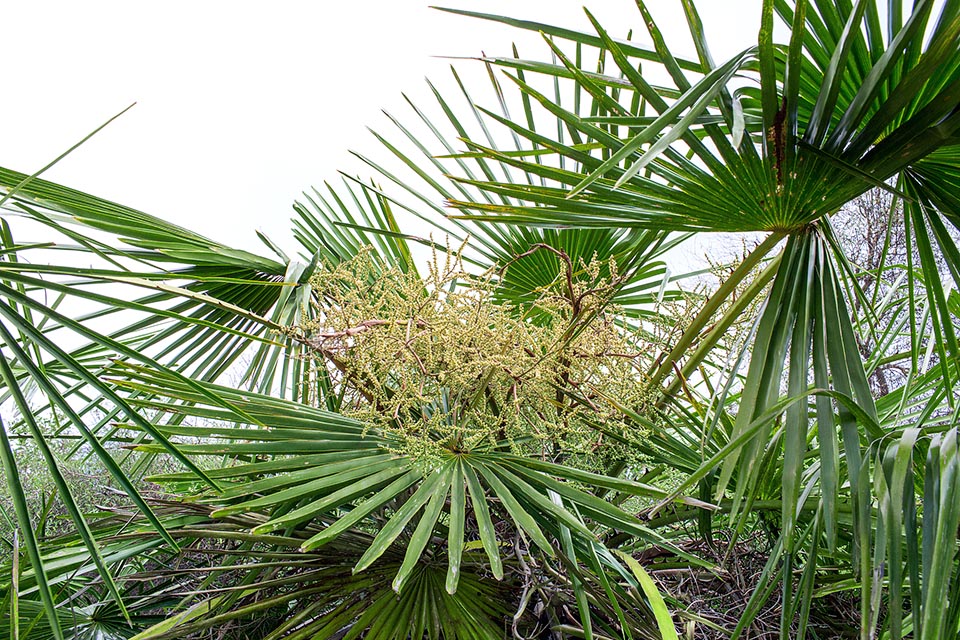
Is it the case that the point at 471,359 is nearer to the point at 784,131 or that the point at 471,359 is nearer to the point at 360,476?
the point at 360,476

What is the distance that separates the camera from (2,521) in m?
4.18

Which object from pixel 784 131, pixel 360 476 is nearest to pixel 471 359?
pixel 360 476

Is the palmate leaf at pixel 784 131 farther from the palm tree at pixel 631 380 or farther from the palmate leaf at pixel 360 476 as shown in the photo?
the palmate leaf at pixel 360 476

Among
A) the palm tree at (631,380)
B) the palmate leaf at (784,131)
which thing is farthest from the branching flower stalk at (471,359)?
the palmate leaf at (784,131)

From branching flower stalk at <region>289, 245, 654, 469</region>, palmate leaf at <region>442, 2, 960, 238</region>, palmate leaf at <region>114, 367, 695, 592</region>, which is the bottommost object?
palmate leaf at <region>114, 367, 695, 592</region>

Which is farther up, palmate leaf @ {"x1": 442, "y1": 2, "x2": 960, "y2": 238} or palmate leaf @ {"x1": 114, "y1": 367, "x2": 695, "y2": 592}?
palmate leaf @ {"x1": 442, "y1": 2, "x2": 960, "y2": 238}

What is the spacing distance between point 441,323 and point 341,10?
9.21 ft

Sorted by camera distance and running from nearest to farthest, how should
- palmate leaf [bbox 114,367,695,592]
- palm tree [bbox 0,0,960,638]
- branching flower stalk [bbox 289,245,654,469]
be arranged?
palm tree [bbox 0,0,960,638], palmate leaf [bbox 114,367,695,592], branching flower stalk [bbox 289,245,654,469]

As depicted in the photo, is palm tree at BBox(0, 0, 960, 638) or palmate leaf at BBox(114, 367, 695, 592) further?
palmate leaf at BBox(114, 367, 695, 592)

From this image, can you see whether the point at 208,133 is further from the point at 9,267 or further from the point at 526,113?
the point at 9,267

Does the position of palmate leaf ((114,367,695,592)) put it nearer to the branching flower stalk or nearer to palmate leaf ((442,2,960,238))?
the branching flower stalk

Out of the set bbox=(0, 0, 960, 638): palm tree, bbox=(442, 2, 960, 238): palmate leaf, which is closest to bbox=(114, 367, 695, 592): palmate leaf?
bbox=(0, 0, 960, 638): palm tree

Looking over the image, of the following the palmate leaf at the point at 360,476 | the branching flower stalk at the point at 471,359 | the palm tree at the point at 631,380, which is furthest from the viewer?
the branching flower stalk at the point at 471,359

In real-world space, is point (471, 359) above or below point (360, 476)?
above
